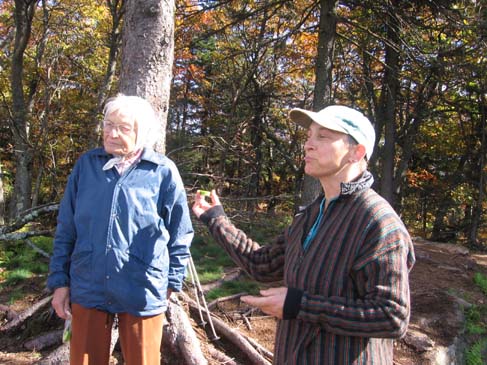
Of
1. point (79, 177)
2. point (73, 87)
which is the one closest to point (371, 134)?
point (79, 177)

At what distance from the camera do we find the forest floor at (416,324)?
3664 millimetres

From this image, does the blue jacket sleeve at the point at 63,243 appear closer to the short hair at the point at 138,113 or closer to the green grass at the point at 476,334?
the short hair at the point at 138,113

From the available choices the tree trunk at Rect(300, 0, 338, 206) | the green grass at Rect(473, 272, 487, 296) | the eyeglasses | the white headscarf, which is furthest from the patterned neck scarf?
the green grass at Rect(473, 272, 487, 296)

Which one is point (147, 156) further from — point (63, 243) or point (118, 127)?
point (63, 243)

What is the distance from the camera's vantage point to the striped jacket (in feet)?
4.71

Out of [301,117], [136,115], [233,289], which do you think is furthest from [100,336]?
[233,289]

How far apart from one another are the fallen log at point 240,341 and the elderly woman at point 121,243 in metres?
1.46

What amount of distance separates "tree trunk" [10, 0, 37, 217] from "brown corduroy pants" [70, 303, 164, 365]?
8.70m

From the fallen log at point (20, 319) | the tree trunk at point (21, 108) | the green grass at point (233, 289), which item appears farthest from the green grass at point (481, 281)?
the tree trunk at point (21, 108)

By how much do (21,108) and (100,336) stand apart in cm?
936

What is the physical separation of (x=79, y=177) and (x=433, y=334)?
4.32m

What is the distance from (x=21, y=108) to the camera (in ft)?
32.6

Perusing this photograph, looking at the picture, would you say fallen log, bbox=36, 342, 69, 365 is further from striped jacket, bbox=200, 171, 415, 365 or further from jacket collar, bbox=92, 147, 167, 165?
striped jacket, bbox=200, 171, 415, 365

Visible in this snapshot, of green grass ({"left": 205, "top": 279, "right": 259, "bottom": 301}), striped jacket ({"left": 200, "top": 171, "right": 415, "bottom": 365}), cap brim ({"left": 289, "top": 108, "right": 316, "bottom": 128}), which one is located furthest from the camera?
green grass ({"left": 205, "top": 279, "right": 259, "bottom": 301})
